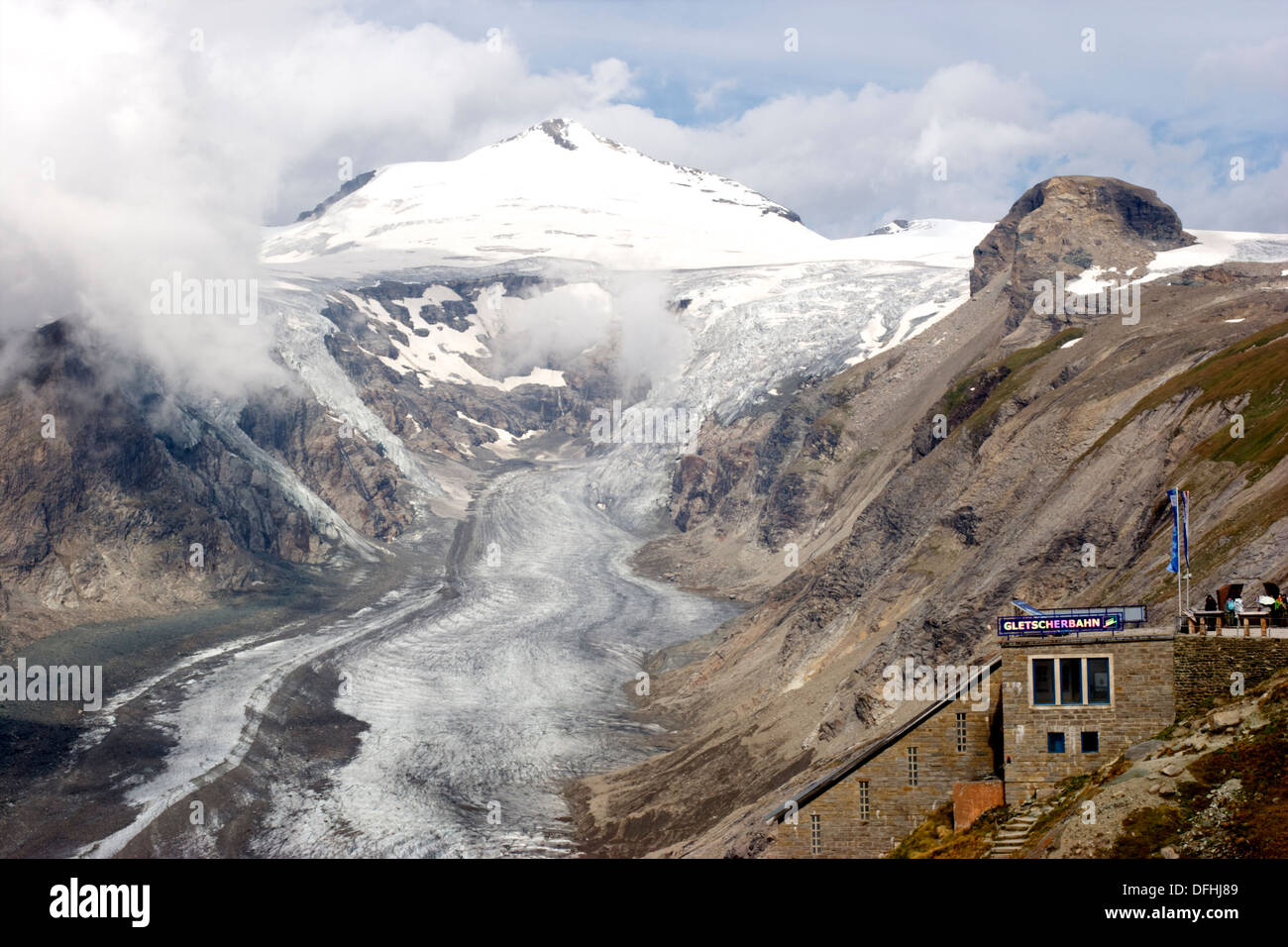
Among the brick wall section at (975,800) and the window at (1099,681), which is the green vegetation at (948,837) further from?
the window at (1099,681)

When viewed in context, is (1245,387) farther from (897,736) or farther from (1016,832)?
(1016,832)

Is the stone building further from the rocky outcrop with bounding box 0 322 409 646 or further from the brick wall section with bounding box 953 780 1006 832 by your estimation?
the rocky outcrop with bounding box 0 322 409 646

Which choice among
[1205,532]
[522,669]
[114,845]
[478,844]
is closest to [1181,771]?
[1205,532]

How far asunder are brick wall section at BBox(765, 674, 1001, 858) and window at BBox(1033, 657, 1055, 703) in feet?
13.8

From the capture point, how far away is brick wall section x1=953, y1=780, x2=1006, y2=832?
43.3 metres

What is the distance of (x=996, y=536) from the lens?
92000 millimetres

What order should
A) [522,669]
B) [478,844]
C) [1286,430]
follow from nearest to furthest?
1. [1286,430]
2. [478,844]
3. [522,669]

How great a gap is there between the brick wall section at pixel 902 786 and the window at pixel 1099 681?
205 inches

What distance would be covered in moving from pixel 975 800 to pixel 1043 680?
15.4 feet
